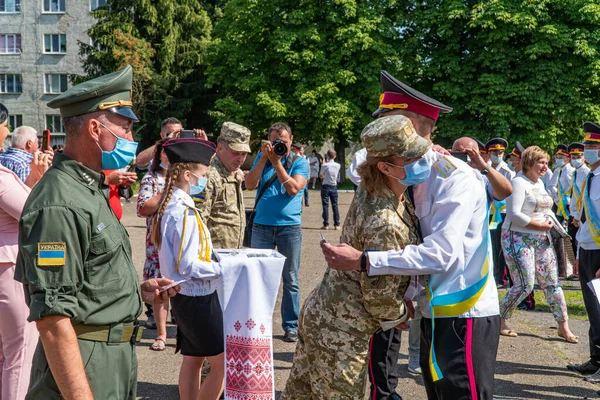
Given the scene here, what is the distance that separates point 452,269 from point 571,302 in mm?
6810

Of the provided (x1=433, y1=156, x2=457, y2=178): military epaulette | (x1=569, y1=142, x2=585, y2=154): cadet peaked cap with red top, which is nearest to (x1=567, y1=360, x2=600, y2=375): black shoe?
(x1=433, y1=156, x2=457, y2=178): military epaulette

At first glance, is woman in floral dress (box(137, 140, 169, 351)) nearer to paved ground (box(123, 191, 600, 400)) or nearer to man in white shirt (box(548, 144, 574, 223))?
paved ground (box(123, 191, 600, 400))

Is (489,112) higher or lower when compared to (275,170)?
higher

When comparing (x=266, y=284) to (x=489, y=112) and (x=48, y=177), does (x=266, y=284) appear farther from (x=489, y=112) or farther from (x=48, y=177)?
(x=489, y=112)

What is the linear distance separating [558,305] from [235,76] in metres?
32.6

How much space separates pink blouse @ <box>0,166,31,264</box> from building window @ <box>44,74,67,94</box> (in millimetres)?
52277

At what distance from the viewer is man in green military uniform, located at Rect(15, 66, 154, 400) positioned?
7.48ft

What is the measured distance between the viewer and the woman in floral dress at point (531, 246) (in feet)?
23.6

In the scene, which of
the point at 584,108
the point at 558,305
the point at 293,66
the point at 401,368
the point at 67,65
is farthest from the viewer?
the point at 67,65

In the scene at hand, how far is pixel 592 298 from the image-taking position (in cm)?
624

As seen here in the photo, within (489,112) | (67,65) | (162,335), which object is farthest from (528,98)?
(67,65)

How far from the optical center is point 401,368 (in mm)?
6246

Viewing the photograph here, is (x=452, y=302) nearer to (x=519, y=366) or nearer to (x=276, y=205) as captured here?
(x=519, y=366)

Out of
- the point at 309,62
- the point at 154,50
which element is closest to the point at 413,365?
the point at 309,62
